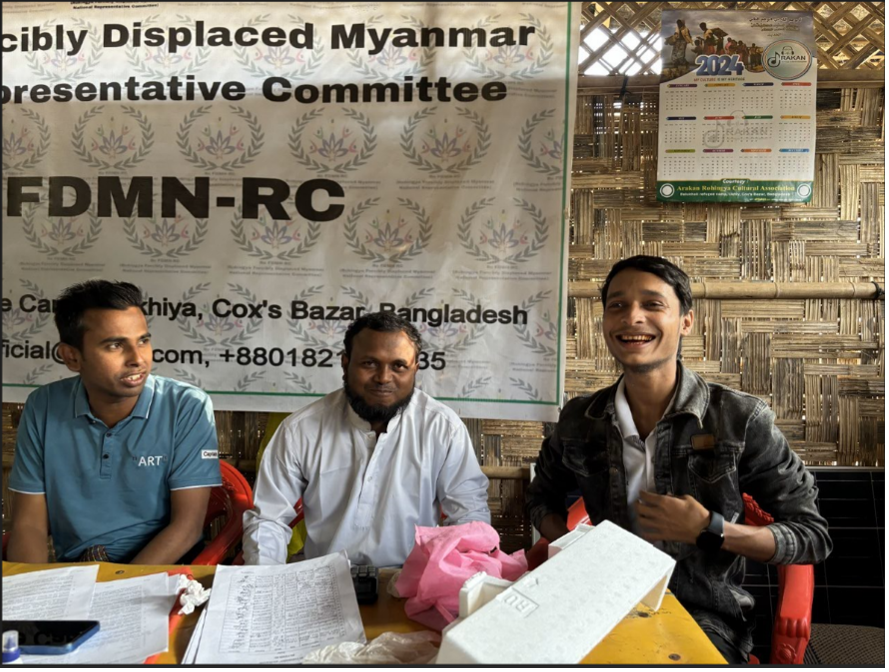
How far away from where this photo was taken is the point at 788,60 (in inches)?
89.4

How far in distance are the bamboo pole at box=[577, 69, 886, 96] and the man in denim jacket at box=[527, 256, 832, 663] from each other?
992 millimetres

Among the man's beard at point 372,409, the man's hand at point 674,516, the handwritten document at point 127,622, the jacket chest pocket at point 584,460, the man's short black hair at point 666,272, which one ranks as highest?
the man's short black hair at point 666,272

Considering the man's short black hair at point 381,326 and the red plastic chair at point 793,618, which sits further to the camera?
the man's short black hair at point 381,326

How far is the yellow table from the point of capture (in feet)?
3.27

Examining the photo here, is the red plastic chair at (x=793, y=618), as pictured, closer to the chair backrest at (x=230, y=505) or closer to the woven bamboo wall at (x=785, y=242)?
the woven bamboo wall at (x=785, y=242)

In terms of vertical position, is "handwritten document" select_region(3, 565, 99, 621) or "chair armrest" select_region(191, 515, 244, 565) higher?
"handwritten document" select_region(3, 565, 99, 621)

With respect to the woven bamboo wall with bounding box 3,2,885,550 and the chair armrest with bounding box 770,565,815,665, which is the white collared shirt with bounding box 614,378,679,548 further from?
the woven bamboo wall with bounding box 3,2,885,550

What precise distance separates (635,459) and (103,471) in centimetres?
140

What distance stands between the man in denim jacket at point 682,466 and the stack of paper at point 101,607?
2.99 ft

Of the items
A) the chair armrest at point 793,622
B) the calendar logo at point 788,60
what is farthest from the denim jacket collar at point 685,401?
the calendar logo at point 788,60

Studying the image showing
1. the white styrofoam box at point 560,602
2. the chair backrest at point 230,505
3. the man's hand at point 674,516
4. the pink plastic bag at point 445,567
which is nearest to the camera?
the white styrofoam box at point 560,602

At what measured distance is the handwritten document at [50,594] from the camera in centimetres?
112

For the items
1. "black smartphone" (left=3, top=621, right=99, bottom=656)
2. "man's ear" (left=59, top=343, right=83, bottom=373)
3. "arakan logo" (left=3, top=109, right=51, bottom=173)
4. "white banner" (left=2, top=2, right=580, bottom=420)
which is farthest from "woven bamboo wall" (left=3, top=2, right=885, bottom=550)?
"arakan logo" (left=3, top=109, right=51, bottom=173)

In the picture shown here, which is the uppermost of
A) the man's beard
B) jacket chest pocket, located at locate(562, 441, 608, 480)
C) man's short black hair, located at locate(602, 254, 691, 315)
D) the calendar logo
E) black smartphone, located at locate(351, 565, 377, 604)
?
the calendar logo
